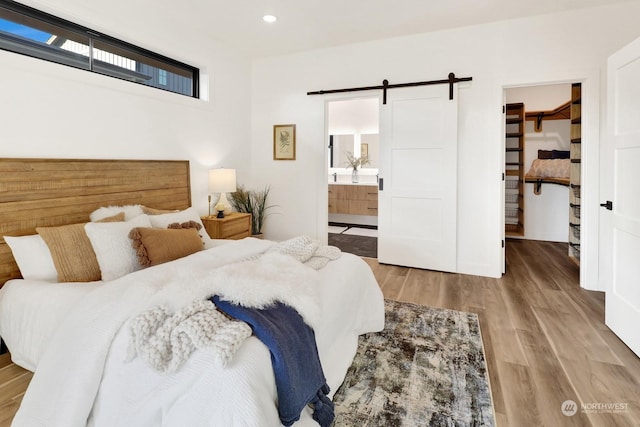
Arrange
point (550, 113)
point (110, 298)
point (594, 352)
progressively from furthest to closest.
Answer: point (550, 113)
point (594, 352)
point (110, 298)

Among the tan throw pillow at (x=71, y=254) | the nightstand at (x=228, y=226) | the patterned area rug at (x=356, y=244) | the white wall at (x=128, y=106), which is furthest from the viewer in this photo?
the patterned area rug at (x=356, y=244)

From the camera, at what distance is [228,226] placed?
12.7 feet

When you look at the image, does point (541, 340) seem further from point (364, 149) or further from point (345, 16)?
point (364, 149)

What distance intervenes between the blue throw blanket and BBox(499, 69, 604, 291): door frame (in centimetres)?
332

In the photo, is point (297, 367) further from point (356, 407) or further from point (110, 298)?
point (110, 298)

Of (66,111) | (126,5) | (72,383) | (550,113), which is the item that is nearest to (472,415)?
(72,383)

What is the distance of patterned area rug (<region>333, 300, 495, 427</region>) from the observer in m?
1.66

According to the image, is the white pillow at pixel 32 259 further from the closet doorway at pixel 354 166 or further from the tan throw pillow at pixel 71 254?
the closet doorway at pixel 354 166

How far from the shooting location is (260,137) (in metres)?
5.00

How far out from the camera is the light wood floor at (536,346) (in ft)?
5.75

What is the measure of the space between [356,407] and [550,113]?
557 cm

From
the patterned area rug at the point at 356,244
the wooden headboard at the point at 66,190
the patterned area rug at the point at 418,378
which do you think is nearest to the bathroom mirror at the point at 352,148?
the patterned area rug at the point at 356,244

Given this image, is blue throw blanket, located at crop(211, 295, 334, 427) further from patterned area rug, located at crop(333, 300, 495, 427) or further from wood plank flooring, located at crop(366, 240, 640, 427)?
wood plank flooring, located at crop(366, 240, 640, 427)

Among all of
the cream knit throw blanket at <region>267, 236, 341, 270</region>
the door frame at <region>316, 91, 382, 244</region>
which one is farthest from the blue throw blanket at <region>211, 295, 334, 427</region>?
the door frame at <region>316, 91, 382, 244</region>
